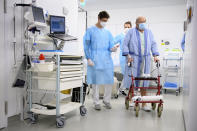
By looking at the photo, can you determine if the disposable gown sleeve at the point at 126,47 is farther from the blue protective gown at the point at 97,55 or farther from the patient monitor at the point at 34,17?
the patient monitor at the point at 34,17

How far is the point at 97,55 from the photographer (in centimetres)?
305

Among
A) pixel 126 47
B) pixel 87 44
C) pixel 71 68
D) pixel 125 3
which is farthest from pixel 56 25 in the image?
pixel 125 3

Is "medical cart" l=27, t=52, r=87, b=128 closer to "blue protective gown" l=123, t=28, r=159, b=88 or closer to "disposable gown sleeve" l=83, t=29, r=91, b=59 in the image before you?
"disposable gown sleeve" l=83, t=29, r=91, b=59

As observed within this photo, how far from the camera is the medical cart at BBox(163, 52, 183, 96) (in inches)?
195

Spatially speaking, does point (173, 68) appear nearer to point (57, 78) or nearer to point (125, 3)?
point (125, 3)

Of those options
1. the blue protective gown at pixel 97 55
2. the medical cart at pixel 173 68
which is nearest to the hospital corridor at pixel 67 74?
the blue protective gown at pixel 97 55

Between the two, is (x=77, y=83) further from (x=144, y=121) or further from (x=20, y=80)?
(x=144, y=121)

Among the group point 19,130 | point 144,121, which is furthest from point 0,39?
point 144,121

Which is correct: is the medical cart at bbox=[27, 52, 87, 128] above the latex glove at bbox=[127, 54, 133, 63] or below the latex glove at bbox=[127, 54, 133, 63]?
below

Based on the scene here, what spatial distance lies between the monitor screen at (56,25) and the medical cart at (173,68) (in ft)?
10.7

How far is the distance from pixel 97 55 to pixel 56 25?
2.58ft

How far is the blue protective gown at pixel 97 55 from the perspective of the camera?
10.00ft

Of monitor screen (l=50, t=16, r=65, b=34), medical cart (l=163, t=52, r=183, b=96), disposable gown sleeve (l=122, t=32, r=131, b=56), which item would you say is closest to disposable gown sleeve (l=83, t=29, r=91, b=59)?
monitor screen (l=50, t=16, r=65, b=34)

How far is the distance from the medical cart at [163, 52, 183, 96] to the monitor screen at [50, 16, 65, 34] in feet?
10.7
